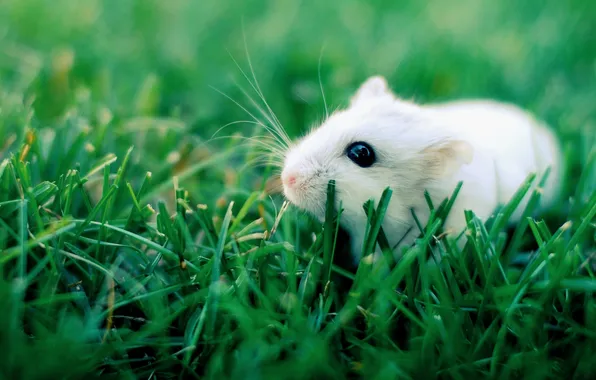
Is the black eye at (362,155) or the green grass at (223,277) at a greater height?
the black eye at (362,155)

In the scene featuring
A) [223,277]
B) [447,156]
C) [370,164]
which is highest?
[447,156]

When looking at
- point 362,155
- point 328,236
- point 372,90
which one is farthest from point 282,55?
point 328,236

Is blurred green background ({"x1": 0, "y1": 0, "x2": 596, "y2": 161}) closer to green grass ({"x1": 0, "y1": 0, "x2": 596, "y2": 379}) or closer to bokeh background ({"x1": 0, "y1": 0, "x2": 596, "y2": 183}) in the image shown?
bokeh background ({"x1": 0, "y1": 0, "x2": 596, "y2": 183})

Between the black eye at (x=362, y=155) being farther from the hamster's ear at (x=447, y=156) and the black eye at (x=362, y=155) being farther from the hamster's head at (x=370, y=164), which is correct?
the hamster's ear at (x=447, y=156)

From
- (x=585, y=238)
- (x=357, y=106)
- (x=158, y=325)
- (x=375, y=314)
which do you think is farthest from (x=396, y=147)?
(x=158, y=325)

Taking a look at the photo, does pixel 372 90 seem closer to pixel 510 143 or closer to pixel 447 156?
pixel 447 156

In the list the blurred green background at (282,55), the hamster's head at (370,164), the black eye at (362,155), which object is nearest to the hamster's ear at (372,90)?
the hamster's head at (370,164)

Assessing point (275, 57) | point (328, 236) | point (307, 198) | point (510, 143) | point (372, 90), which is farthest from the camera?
point (275, 57)
